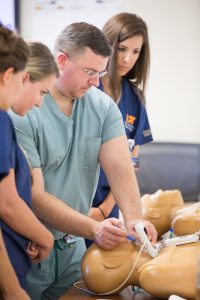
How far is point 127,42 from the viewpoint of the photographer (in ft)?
7.04

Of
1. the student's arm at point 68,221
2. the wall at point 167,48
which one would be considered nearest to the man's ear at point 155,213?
the student's arm at point 68,221

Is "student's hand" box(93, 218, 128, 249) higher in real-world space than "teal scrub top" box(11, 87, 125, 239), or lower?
lower

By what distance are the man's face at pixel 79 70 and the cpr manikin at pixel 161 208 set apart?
0.59 metres

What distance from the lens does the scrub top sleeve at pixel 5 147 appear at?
3.80ft

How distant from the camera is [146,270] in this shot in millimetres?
1336

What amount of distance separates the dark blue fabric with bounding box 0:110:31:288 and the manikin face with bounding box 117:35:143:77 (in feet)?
3.25

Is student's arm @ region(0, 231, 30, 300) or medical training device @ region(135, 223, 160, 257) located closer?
student's arm @ region(0, 231, 30, 300)

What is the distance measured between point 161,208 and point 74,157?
499 millimetres

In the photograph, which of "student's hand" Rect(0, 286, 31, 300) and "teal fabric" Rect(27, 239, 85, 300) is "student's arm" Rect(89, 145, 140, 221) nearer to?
"teal fabric" Rect(27, 239, 85, 300)

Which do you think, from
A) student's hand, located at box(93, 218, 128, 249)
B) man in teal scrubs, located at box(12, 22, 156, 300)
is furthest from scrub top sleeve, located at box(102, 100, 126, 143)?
student's hand, located at box(93, 218, 128, 249)

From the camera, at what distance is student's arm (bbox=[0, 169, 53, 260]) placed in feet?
3.91

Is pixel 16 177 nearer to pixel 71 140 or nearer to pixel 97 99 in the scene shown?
pixel 71 140

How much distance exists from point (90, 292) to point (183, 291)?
0.28 metres

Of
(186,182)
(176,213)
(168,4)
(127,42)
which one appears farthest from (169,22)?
(176,213)
